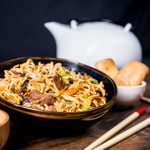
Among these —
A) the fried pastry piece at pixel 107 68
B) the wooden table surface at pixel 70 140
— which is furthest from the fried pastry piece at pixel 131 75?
the wooden table surface at pixel 70 140

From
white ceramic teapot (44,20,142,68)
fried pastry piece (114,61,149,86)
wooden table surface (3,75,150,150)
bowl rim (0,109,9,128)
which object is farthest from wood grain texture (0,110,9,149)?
white ceramic teapot (44,20,142,68)

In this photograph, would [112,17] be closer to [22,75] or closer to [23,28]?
[23,28]

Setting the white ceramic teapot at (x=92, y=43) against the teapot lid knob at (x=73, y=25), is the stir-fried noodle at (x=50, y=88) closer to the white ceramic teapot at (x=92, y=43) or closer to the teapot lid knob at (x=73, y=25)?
the white ceramic teapot at (x=92, y=43)

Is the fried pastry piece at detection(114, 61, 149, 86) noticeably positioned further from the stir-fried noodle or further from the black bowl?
the black bowl

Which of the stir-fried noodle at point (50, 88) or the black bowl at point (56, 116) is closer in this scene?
the black bowl at point (56, 116)

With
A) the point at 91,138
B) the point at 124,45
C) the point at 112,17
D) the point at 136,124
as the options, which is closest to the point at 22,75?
the point at 91,138
